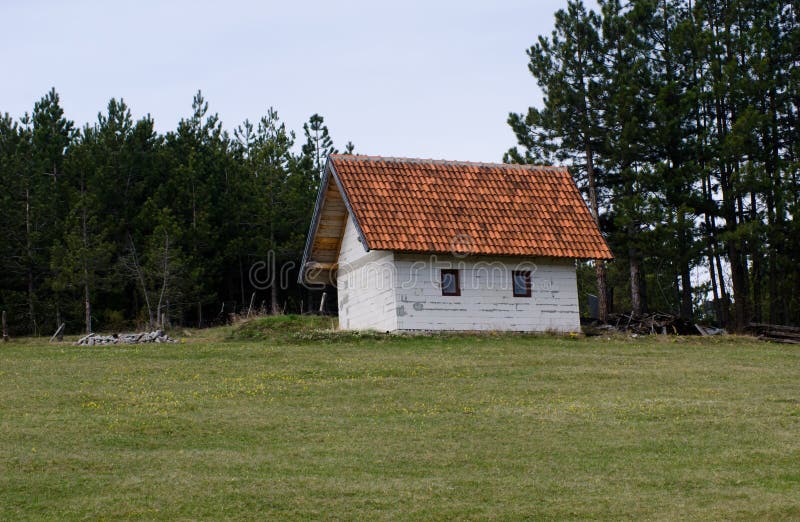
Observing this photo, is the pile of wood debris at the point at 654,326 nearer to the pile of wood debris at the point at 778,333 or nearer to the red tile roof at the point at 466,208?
the pile of wood debris at the point at 778,333

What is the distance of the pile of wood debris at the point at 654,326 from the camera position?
1399 inches

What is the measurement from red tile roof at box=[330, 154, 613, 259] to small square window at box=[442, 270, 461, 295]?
87cm

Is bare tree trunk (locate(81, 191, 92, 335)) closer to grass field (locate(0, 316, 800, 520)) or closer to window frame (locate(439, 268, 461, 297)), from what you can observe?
grass field (locate(0, 316, 800, 520))

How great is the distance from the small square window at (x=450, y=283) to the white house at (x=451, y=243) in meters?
0.03

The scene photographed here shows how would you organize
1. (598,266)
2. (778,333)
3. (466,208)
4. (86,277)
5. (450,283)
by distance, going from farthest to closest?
(86,277)
(598,266)
(778,333)
(466,208)
(450,283)

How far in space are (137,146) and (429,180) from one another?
19.6 m

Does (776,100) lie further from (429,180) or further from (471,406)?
(471,406)

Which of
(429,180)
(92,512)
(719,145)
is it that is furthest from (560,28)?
(92,512)

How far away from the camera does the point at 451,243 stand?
105 feet

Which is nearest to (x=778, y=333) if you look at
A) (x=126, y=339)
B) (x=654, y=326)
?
(x=654, y=326)

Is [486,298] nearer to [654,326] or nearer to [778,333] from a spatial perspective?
[654,326]

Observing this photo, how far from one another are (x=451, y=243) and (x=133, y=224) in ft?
65.3

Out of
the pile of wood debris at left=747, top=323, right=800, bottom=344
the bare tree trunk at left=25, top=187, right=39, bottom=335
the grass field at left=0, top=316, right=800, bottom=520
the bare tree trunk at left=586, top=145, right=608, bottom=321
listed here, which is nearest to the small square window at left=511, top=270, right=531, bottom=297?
the grass field at left=0, top=316, right=800, bottom=520

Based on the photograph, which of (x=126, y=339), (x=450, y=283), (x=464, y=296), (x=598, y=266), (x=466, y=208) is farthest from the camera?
(x=598, y=266)
